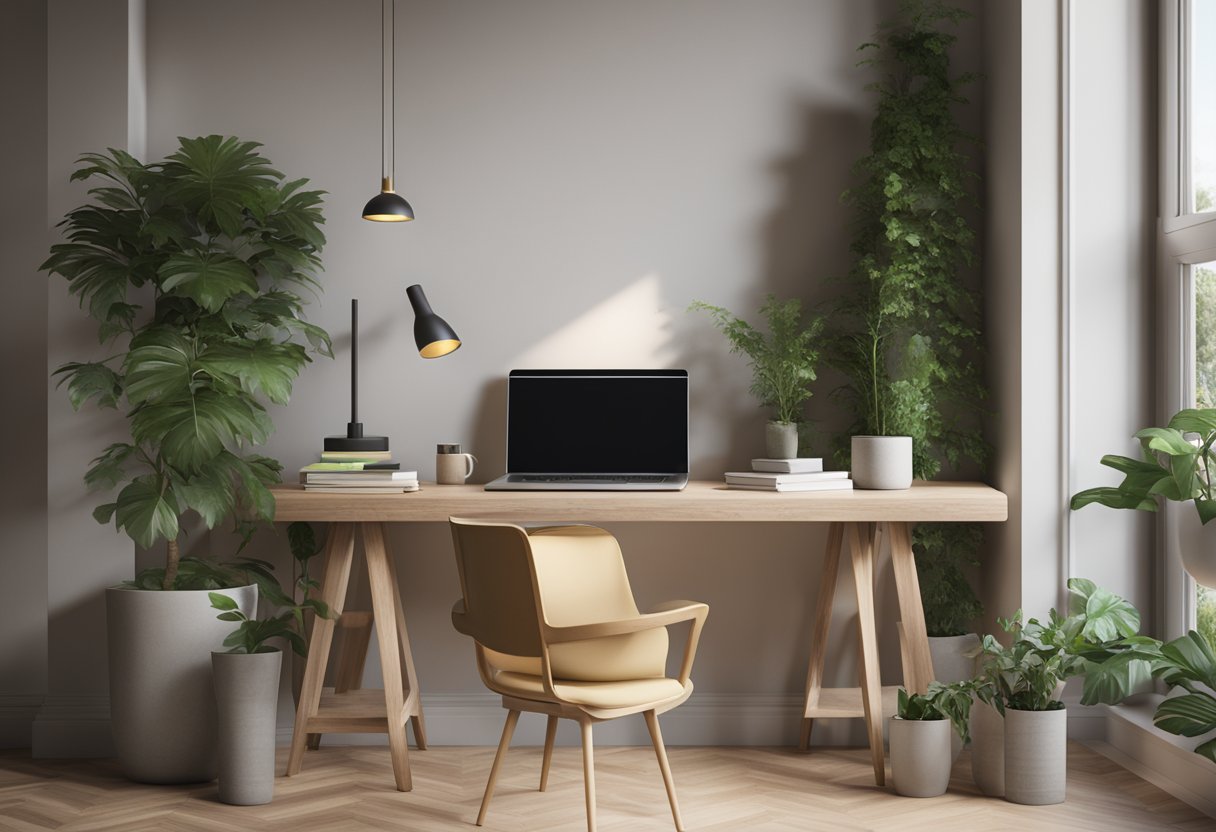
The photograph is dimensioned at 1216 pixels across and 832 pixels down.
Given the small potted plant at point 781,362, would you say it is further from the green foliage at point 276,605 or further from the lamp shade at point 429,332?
the green foliage at point 276,605

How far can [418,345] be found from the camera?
3342mm

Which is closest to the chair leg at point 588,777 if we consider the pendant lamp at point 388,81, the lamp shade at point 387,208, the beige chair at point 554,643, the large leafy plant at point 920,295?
the beige chair at point 554,643

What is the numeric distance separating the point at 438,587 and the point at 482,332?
2.86 feet

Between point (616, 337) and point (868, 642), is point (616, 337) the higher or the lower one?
the higher one

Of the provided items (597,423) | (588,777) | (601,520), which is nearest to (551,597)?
(601,520)

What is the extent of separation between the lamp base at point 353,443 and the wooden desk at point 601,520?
0.62 feet

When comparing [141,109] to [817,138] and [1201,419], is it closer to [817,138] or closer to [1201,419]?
[817,138]

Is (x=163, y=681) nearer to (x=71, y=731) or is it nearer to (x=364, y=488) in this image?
(x=71, y=731)

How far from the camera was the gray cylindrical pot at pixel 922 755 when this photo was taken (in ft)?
9.55

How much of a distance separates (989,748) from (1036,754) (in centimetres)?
13

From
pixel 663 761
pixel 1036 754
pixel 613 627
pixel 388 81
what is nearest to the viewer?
pixel 613 627

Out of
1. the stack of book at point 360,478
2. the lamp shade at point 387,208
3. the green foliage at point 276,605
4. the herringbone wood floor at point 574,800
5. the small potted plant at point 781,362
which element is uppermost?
the lamp shade at point 387,208

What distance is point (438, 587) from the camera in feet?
11.8

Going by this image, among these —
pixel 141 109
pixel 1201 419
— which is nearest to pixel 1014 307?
pixel 1201 419
